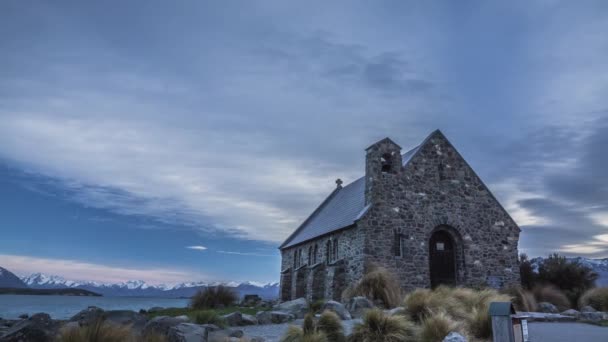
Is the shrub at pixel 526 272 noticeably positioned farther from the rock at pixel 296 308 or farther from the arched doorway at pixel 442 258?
the rock at pixel 296 308

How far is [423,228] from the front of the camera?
910 inches

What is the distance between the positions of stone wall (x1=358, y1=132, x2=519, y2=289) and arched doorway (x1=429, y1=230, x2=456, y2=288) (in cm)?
40

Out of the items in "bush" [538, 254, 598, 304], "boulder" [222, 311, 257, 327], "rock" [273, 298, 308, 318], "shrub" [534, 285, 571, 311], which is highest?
"bush" [538, 254, 598, 304]

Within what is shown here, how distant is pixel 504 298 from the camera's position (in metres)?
13.9

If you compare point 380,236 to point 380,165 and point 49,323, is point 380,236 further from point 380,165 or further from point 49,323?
point 49,323

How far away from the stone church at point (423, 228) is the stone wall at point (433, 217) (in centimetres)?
5

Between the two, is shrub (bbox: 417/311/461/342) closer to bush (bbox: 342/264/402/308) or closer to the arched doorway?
bush (bbox: 342/264/402/308)

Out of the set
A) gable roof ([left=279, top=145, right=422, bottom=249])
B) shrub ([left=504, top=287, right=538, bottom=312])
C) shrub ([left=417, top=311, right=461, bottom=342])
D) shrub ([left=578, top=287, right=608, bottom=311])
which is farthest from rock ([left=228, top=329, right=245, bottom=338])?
shrub ([left=578, top=287, right=608, bottom=311])

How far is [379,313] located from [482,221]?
16863 mm

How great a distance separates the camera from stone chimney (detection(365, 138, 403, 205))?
75.3 ft

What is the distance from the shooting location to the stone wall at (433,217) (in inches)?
872

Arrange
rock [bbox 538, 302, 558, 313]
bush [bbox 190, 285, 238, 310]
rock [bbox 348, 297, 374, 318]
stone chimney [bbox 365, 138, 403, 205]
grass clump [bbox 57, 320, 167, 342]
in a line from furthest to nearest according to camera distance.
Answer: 1. stone chimney [bbox 365, 138, 403, 205]
2. bush [bbox 190, 285, 238, 310]
3. rock [bbox 538, 302, 558, 313]
4. rock [bbox 348, 297, 374, 318]
5. grass clump [bbox 57, 320, 167, 342]

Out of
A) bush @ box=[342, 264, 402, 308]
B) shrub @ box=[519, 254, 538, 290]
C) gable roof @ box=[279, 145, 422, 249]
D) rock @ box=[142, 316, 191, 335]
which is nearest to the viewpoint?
rock @ box=[142, 316, 191, 335]

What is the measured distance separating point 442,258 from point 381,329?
1554 cm
